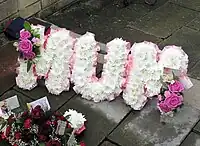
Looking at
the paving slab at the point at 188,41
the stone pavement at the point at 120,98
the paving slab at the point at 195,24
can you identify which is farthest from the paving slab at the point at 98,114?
the paving slab at the point at 195,24

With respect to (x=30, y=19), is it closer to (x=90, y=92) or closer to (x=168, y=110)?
(x=90, y=92)

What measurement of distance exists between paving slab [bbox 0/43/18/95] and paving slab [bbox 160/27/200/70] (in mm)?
1584

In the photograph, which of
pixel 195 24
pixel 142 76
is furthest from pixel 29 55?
pixel 195 24

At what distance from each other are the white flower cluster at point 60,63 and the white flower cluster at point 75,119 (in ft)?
1.52

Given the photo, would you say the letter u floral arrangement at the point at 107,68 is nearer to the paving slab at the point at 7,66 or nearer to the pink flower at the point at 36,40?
the pink flower at the point at 36,40

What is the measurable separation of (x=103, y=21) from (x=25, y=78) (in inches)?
63.4

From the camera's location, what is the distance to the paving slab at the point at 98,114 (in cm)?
328

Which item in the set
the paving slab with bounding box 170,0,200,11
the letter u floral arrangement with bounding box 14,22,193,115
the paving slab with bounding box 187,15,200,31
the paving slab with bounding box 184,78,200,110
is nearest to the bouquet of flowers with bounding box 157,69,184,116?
the letter u floral arrangement with bounding box 14,22,193,115

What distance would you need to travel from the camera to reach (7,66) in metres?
4.08

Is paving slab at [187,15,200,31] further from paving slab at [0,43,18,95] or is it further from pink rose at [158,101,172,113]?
paving slab at [0,43,18,95]

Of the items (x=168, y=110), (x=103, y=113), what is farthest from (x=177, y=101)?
(x=103, y=113)

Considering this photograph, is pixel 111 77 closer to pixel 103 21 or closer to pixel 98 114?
pixel 98 114

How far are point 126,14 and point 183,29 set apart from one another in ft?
2.45

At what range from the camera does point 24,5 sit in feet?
15.7
